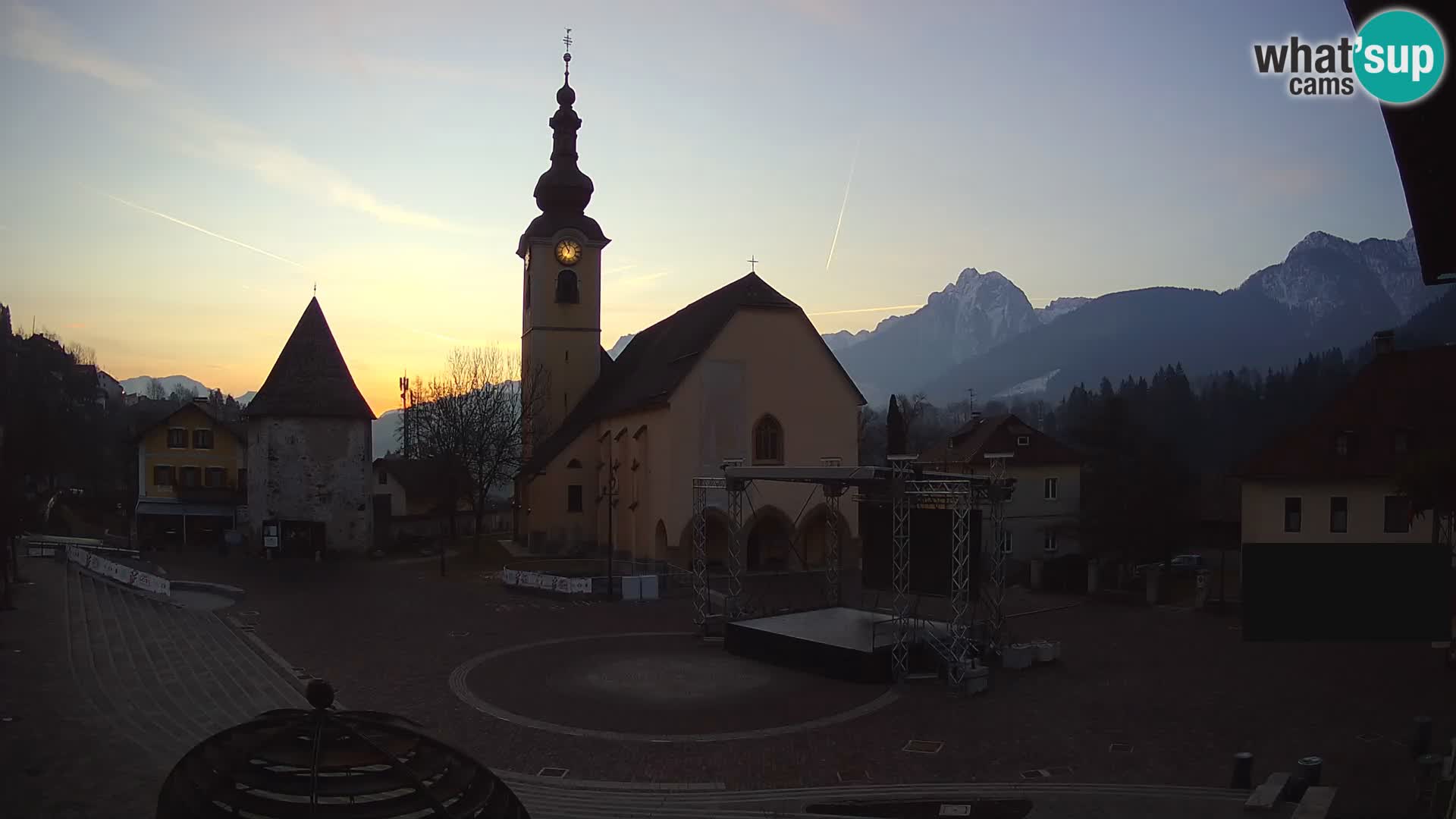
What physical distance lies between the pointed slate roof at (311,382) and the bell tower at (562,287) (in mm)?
9171

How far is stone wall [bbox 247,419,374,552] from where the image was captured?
42.0 m

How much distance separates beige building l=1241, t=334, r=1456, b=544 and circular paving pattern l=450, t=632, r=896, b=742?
19820mm

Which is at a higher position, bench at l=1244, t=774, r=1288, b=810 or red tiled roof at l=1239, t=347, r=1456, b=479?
red tiled roof at l=1239, t=347, r=1456, b=479

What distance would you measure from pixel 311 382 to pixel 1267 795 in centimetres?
4084

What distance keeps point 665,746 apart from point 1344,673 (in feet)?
44.7

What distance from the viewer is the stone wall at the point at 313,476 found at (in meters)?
42.0

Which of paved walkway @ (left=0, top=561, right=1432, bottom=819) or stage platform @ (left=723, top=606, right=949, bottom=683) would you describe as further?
stage platform @ (left=723, top=606, right=949, bottom=683)

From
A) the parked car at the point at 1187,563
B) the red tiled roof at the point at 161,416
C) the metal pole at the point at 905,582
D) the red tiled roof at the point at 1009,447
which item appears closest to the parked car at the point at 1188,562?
the parked car at the point at 1187,563

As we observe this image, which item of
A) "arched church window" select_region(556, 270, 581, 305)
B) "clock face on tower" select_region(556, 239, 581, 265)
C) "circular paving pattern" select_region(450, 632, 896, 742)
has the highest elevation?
"clock face on tower" select_region(556, 239, 581, 265)

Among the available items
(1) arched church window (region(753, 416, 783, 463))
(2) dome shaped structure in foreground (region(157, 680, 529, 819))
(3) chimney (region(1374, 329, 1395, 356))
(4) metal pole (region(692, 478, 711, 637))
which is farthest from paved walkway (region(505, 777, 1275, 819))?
(3) chimney (region(1374, 329, 1395, 356))

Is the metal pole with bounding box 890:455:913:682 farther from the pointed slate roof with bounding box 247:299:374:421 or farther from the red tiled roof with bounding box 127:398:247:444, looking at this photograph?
the red tiled roof with bounding box 127:398:247:444

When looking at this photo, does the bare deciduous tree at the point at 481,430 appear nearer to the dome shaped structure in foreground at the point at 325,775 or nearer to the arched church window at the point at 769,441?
the arched church window at the point at 769,441

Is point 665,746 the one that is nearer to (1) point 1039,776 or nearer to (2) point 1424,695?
(1) point 1039,776

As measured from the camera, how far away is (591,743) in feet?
50.4
